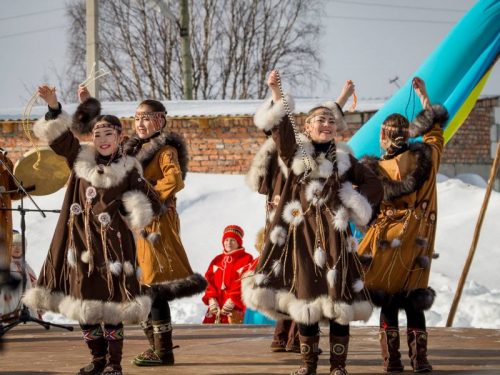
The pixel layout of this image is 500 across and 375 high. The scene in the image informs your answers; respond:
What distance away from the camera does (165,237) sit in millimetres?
5832

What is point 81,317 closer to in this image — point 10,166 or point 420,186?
point 420,186

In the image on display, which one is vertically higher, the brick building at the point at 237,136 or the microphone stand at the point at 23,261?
the brick building at the point at 237,136

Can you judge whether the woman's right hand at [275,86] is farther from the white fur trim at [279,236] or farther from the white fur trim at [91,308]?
the white fur trim at [91,308]

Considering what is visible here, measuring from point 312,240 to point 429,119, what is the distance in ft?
3.81

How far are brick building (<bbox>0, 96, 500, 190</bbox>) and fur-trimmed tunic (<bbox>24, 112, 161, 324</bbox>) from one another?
32.5 ft

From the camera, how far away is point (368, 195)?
5.15 meters

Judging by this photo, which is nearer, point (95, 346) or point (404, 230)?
point (95, 346)

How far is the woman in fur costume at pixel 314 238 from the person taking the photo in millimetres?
4988

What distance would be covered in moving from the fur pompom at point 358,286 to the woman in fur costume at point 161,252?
47.6 inches

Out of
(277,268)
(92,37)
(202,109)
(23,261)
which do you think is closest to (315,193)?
(277,268)

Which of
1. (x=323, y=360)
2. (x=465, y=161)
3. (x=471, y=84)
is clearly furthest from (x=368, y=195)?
(x=465, y=161)

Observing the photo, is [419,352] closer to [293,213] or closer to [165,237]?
[293,213]

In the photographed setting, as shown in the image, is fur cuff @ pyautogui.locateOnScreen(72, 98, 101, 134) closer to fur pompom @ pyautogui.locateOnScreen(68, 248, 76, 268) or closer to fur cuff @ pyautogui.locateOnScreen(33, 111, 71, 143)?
fur cuff @ pyautogui.locateOnScreen(33, 111, 71, 143)

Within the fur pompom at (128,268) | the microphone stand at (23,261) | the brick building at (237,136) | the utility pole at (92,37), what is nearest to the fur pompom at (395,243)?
the fur pompom at (128,268)
